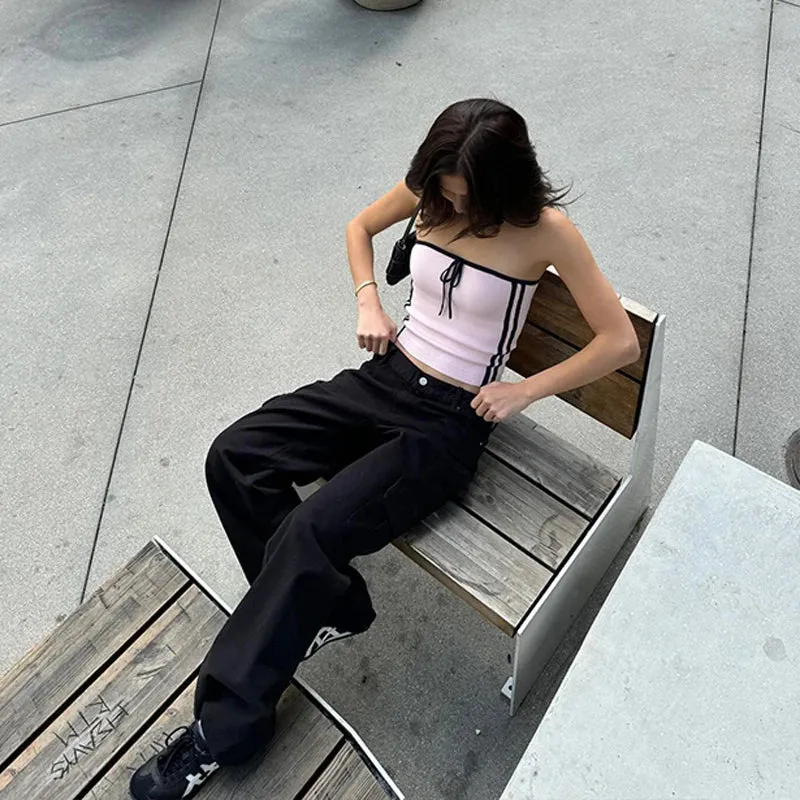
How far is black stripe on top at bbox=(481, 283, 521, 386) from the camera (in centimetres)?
147

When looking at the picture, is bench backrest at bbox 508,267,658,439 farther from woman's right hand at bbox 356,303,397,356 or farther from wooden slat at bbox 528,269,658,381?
woman's right hand at bbox 356,303,397,356

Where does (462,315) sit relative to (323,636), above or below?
above

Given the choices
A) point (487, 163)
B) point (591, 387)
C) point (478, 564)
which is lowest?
point (478, 564)

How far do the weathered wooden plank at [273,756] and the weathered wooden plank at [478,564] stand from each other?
355 mm

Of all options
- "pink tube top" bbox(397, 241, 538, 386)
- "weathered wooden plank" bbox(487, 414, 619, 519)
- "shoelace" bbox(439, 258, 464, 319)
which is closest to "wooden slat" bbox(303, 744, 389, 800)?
"weathered wooden plank" bbox(487, 414, 619, 519)

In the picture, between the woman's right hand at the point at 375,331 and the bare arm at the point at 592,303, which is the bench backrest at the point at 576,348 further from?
the woman's right hand at the point at 375,331

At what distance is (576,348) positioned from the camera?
1581mm

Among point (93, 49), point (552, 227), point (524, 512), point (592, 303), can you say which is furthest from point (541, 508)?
point (93, 49)

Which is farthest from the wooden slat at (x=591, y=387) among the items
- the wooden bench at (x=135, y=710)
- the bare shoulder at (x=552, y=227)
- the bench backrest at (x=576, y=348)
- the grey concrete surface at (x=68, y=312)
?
the grey concrete surface at (x=68, y=312)

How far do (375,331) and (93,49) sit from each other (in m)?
2.71

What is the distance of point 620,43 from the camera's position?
10.9 ft

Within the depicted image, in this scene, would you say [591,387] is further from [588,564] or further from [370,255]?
[370,255]

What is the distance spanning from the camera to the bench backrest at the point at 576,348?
1.47m

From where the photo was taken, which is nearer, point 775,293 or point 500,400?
point 500,400
